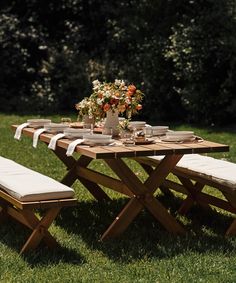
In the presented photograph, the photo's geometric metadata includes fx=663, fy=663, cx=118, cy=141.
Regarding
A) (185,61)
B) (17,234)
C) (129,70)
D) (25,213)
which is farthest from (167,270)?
(129,70)

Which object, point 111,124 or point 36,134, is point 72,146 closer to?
point 111,124

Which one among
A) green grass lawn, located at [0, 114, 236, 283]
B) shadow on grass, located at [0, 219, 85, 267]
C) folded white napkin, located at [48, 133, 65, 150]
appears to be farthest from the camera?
folded white napkin, located at [48, 133, 65, 150]

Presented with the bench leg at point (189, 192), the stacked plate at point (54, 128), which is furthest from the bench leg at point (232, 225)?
the stacked plate at point (54, 128)

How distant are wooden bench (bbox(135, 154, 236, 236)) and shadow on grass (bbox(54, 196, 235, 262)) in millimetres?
181

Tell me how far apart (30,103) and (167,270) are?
454 inches

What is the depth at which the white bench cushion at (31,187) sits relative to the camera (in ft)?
16.3

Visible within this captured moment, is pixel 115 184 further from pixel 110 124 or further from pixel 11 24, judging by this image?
pixel 11 24

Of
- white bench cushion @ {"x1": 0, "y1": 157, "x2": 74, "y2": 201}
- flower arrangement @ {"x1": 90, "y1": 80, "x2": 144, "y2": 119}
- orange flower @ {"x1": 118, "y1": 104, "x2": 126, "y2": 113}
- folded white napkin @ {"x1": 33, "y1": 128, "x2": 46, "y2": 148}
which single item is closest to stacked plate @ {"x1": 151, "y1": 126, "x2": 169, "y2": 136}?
flower arrangement @ {"x1": 90, "y1": 80, "x2": 144, "y2": 119}

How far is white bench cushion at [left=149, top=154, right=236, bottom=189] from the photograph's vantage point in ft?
18.1

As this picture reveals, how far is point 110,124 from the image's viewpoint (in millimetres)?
5953

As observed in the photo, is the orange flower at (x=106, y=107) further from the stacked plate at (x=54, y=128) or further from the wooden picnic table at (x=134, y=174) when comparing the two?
the stacked plate at (x=54, y=128)

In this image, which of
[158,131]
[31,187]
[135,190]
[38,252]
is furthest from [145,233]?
[31,187]

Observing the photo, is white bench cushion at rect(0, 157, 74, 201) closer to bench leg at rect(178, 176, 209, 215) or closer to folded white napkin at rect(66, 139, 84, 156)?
folded white napkin at rect(66, 139, 84, 156)

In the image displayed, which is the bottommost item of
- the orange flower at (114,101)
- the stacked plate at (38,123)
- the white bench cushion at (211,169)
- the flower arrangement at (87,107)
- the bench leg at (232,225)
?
the bench leg at (232,225)
